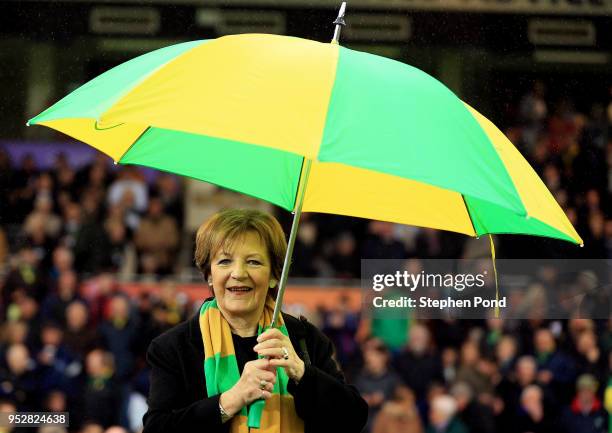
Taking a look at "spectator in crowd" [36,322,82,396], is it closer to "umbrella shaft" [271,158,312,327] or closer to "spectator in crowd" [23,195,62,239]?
"spectator in crowd" [23,195,62,239]

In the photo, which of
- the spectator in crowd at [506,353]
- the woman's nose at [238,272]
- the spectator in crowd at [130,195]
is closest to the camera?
the woman's nose at [238,272]

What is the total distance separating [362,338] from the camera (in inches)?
396

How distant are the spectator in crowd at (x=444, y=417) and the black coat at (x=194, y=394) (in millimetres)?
6510

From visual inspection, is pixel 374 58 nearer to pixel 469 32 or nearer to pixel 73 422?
pixel 73 422

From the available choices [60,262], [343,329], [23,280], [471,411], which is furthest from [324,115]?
[60,262]

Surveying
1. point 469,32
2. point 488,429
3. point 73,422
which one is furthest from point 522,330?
point 73,422

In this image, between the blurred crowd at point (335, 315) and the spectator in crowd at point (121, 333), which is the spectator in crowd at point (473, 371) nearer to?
the blurred crowd at point (335, 315)

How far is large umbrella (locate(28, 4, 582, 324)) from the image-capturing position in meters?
2.96

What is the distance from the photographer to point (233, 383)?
10.8 ft

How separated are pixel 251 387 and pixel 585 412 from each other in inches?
282

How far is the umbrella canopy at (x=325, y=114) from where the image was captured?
2.96m

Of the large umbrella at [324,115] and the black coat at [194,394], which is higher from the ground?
the large umbrella at [324,115]

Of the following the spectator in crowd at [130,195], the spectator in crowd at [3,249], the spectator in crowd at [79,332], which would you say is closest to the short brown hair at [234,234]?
the spectator in crowd at [79,332]

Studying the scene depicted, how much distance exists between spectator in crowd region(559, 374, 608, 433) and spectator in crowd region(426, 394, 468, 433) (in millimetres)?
808
